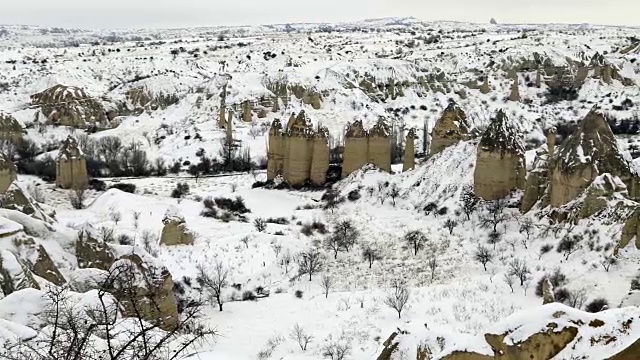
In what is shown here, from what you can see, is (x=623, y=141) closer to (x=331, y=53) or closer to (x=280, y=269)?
(x=280, y=269)

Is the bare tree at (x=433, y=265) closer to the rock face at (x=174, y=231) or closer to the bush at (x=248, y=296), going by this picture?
the bush at (x=248, y=296)

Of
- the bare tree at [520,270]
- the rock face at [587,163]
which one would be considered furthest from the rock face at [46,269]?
the rock face at [587,163]

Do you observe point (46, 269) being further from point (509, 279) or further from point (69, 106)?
point (69, 106)

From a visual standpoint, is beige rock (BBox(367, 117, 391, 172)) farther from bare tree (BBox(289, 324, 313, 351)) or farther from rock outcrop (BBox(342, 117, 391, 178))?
bare tree (BBox(289, 324, 313, 351))

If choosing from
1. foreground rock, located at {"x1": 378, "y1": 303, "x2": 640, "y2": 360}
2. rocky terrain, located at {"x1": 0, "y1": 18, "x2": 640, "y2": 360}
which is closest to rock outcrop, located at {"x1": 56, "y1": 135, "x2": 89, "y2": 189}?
rocky terrain, located at {"x1": 0, "y1": 18, "x2": 640, "y2": 360}

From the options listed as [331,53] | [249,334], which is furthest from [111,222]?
[331,53]

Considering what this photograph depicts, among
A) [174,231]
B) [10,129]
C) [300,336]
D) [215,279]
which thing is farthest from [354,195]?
[10,129]
